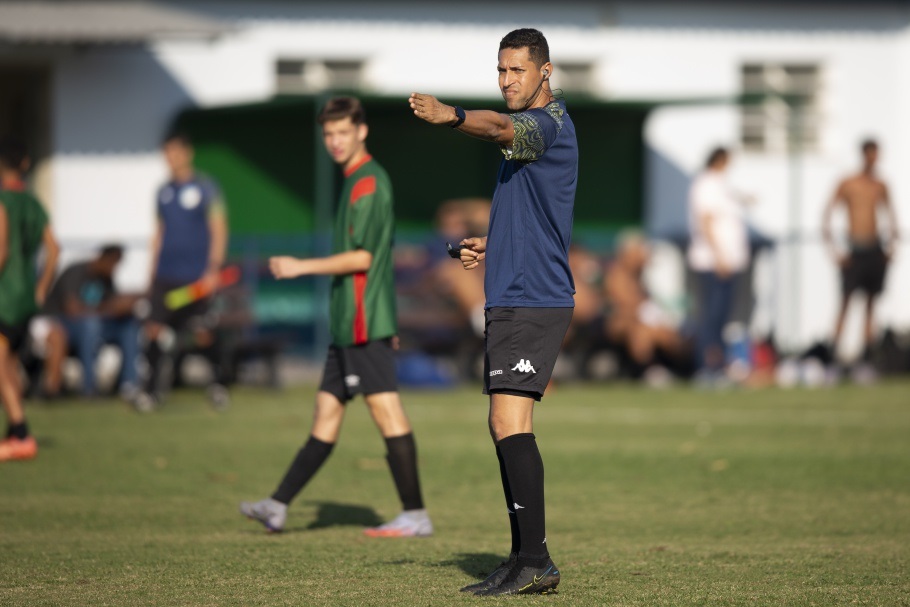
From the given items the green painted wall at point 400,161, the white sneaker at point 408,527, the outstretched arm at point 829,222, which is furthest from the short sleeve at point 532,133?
the green painted wall at point 400,161

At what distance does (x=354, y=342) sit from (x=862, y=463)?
445cm

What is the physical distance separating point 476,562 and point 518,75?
2254 mm

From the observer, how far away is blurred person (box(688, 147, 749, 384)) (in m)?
17.8

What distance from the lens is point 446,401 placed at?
1606cm

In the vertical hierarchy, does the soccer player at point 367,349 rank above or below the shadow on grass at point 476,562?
above

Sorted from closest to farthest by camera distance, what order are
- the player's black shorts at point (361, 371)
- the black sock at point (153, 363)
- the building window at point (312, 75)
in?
the player's black shorts at point (361, 371) → the black sock at point (153, 363) → the building window at point (312, 75)

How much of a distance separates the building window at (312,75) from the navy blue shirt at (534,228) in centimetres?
1537

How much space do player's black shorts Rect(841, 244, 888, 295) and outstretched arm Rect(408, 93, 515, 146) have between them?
44.9 feet

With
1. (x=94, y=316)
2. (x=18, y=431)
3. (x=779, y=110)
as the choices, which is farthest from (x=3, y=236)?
(x=779, y=110)

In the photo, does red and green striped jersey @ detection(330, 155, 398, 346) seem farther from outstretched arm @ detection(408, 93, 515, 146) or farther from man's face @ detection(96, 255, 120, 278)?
man's face @ detection(96, 255, 120, 278)

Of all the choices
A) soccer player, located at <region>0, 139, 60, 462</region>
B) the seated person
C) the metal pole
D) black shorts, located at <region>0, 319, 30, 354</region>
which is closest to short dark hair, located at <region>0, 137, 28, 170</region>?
soccer player, located at <region>0, 139, 60, 462</region>

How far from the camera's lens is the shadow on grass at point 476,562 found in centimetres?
696

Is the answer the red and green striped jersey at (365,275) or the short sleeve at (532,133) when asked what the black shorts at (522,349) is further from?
the red and green striped jersey at (365,275)

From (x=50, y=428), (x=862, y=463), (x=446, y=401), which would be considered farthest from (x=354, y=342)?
(x=446, y=401)
